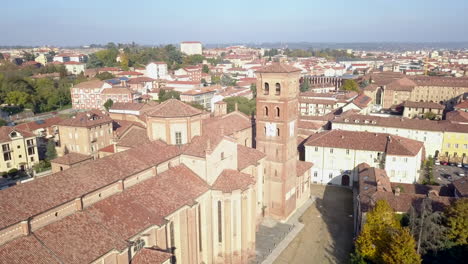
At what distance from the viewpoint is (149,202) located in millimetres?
28484

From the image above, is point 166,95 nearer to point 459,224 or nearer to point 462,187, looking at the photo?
point 462,187

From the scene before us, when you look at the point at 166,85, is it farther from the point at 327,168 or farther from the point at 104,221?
the point at 104,221

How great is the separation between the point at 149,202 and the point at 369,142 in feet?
123

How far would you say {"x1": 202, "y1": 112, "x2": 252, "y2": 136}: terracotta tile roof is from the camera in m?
44.2

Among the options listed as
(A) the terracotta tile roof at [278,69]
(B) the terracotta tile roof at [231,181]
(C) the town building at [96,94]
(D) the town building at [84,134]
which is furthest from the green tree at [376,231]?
(C) the town building at [96,94]

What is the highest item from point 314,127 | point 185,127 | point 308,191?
point 185,127

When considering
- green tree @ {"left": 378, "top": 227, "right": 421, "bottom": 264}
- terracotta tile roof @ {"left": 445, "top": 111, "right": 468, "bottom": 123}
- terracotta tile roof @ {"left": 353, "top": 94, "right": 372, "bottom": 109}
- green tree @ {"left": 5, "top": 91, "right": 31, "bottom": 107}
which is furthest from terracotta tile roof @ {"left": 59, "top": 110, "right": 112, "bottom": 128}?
terracotta tile roof @ {"left": 445, "top": 111, "right": 468, "bottom": 123}

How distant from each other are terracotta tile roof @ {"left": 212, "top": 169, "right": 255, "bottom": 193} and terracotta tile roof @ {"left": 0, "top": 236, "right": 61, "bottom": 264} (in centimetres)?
1497

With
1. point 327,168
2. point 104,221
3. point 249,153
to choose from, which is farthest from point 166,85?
point 104,221

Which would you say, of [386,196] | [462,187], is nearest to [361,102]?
[462,187]

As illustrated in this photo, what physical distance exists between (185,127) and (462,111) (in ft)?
220

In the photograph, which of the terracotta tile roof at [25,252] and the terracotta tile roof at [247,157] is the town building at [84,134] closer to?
the terracotta tile roof at [247,157]

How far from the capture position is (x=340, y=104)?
98.7m

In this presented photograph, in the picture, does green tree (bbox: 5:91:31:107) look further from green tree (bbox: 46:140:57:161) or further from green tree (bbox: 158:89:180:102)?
green tree (bbox: 46:140:57:161)
